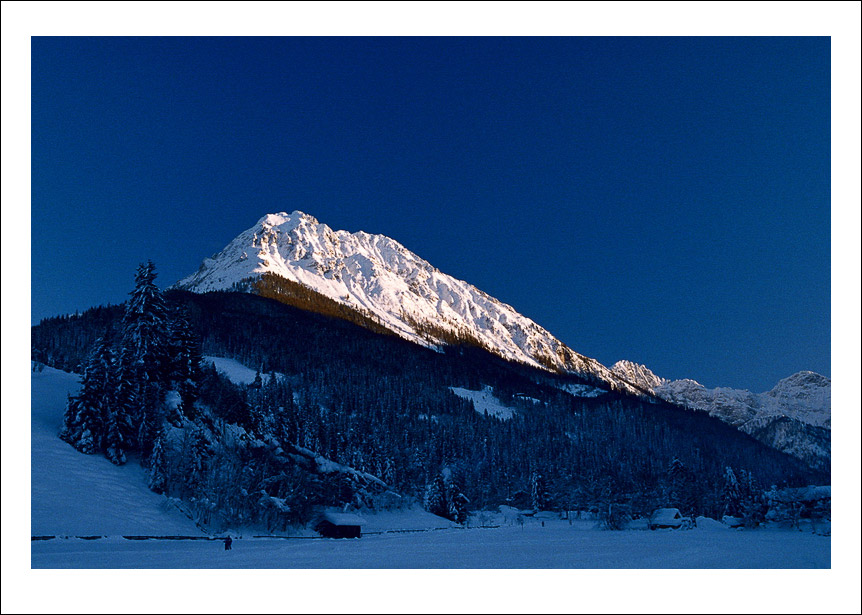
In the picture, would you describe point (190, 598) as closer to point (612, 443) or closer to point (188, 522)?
point (188, 522)

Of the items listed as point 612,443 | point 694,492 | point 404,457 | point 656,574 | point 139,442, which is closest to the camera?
point 656,574

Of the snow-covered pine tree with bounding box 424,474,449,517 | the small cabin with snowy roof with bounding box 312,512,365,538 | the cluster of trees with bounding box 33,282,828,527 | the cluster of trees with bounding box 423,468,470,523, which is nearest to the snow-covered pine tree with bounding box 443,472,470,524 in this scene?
the cluster of trees with bounding box 423,468,470,523

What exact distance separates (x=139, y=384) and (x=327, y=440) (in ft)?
170

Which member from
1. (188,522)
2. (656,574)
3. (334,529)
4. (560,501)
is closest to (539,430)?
(560,501)

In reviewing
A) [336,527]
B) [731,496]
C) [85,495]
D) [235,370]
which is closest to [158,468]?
[85,495]

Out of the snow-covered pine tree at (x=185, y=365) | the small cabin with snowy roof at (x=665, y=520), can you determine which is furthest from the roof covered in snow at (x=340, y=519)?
the small cabin with snowy roof at (x=665, y=520)

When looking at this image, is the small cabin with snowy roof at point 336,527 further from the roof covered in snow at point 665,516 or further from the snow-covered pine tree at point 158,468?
the roof covered in snow at point 665,516

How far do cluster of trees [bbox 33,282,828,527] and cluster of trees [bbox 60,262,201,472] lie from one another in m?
0.13

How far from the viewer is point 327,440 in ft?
324

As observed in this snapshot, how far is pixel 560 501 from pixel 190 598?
94.0 metres

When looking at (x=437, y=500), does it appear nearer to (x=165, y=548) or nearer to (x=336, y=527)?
(x=336, y=527)

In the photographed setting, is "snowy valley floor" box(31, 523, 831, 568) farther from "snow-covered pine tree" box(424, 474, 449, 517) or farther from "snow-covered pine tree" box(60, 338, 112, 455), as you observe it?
"snow-covered pine tree" box(424, 474, 449, 517)

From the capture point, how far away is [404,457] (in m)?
110

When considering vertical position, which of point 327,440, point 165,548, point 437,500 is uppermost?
point 165,548
